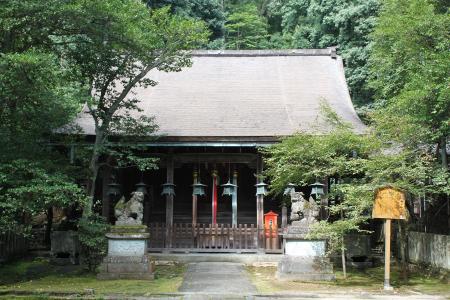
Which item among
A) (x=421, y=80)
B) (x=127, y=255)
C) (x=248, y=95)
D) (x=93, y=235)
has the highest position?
(x=248, y=95)

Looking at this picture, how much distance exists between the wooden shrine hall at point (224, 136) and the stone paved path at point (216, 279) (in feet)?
4.99

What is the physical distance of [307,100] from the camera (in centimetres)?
1708

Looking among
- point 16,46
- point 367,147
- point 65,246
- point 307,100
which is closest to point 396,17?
point 367,147

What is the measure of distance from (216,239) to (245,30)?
24.4m

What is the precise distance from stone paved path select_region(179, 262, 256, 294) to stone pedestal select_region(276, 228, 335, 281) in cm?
99

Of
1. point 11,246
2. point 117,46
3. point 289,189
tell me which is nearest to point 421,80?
point 289,189

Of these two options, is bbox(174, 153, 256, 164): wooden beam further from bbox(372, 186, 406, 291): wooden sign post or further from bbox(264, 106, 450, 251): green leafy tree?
bbox(372, 186, 406, 291): wooden sign post

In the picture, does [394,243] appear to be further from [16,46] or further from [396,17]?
[16,46]

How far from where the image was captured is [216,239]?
14969 millimetres

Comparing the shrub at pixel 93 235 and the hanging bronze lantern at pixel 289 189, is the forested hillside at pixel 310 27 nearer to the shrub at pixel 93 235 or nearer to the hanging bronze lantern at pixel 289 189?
the hanging bronze lantern at pixel 289 189

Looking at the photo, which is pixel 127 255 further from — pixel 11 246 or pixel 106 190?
Answer: pixel 11 246

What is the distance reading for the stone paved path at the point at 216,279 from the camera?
9.43 metres

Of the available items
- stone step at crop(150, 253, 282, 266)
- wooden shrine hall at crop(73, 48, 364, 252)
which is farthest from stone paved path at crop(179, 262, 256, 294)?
wooden shrine hall at crop(73, 48, 364, 252)

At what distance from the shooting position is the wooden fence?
13.2m
